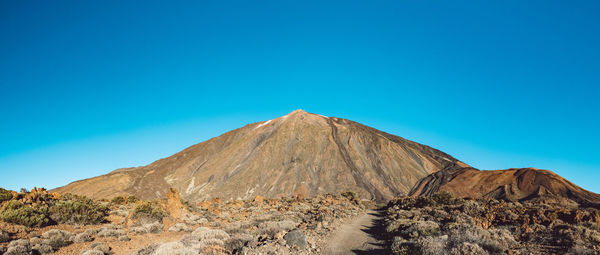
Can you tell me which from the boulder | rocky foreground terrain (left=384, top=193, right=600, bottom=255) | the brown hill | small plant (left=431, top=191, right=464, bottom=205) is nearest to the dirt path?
rocky foreground terrain (left=384, top=193, right=600, bottom=255)

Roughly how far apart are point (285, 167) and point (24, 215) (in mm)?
70893

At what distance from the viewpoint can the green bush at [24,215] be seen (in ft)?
41.8

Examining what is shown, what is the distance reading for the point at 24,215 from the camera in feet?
43.1

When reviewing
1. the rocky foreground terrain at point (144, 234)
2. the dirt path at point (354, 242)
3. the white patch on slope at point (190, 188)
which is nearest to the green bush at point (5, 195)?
the rocky foreground terrain at point (144, 234)

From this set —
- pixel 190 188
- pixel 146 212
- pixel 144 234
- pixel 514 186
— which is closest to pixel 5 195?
pixel 146 212

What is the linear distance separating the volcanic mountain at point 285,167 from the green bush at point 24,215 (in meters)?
59.0

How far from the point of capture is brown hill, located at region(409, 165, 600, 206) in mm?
44656

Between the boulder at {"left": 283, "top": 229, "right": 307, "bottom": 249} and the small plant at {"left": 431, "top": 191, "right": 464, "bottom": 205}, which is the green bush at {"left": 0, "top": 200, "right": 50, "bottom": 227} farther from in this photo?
the small plant at {"left": 431, "top": 191, "right": 464, "bottom": 205}

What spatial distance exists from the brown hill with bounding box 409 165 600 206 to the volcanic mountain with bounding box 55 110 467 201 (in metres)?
14.2

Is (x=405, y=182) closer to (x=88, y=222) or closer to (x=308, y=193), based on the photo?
(x=308, y=193)

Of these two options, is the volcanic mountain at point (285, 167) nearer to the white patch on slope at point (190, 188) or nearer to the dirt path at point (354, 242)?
the white patch on slope at point (190, 188)

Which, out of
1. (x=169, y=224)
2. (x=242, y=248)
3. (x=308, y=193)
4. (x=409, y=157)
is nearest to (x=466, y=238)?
(x=242, y=248)

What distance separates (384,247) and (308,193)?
60296 mm

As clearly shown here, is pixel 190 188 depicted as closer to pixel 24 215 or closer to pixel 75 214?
pixel 75 214
